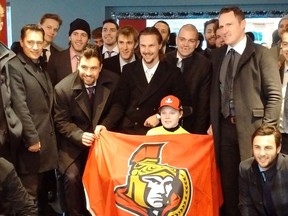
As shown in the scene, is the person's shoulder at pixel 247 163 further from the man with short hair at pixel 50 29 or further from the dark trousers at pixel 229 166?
the man with short hair at pixel 50 29

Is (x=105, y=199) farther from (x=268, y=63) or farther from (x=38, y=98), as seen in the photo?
(x=268, y=63)

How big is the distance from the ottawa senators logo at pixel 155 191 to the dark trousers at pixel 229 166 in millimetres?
443

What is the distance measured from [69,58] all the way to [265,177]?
6.63 ft

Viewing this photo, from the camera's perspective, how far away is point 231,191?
3.98 metres

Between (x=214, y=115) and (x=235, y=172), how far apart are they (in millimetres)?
448

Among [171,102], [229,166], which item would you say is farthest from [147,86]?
[229,166]

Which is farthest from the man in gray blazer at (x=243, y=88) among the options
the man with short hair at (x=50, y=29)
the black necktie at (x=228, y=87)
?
the man with short hair at (x=50, y=29)

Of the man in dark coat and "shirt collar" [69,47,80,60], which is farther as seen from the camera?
"shirt collar" [69,47,80,60]

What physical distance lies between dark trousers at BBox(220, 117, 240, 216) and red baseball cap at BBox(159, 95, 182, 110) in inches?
13.6

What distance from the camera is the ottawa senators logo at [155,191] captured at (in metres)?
3.47

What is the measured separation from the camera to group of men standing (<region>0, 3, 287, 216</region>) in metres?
3.73

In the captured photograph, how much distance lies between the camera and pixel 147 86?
404 cm

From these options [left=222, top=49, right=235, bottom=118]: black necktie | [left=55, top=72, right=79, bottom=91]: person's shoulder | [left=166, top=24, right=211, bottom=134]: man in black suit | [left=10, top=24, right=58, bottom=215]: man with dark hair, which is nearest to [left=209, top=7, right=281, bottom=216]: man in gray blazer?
[left=222, top=49, right=235, bottom=118]: black necktie

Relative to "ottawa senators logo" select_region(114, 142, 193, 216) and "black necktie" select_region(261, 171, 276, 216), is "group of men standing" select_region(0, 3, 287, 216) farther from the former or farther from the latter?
"ottawa senators logo" select_region(114, 142, 193, 216)
